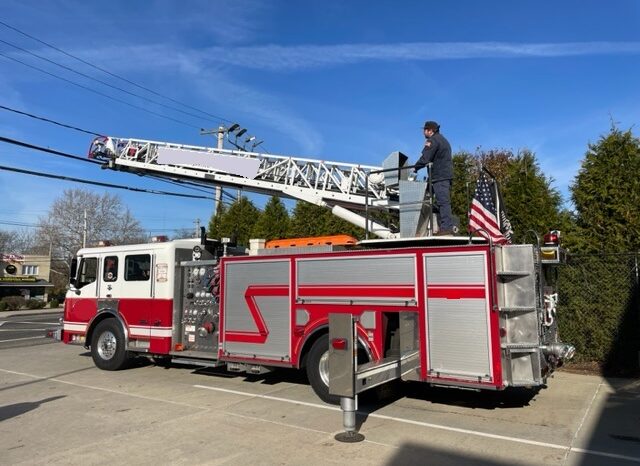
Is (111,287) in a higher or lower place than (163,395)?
higher

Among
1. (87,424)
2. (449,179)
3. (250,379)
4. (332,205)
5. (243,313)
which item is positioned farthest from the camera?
(332,205)

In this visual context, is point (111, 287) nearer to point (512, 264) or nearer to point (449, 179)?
point (449, 179)

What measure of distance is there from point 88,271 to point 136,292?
1616 millimetres

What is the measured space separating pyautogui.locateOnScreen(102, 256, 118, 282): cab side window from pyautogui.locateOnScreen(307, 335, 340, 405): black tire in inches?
201

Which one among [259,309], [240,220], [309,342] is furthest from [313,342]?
[240,220]

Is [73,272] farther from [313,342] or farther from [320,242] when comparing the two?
[313,342]

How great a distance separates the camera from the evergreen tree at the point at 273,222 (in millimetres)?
18984

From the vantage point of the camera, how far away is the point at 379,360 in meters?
7.04

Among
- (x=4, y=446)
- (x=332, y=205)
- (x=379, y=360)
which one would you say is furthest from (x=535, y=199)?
(x=4, y=446)

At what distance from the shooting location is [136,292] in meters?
10.5

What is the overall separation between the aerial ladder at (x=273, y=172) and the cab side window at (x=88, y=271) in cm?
324

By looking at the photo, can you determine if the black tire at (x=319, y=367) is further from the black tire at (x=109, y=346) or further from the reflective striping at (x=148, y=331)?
the black tire at (x=109, y=346)

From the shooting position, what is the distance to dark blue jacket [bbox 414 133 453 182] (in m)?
8.39

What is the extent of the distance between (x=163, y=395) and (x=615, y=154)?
9964 mm
